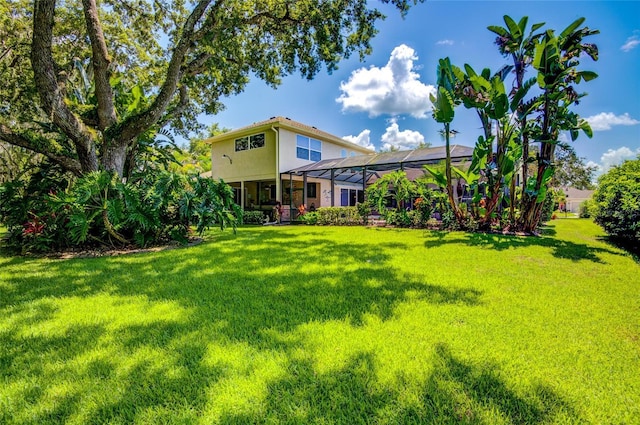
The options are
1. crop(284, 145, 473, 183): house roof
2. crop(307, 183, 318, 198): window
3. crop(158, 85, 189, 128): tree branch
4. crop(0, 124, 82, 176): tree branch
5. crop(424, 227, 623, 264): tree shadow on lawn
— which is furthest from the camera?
crop(307, 183, 318, 198): window

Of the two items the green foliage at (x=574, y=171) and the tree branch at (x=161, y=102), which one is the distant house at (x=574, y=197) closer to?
the green foliage at (x=574, y=171)

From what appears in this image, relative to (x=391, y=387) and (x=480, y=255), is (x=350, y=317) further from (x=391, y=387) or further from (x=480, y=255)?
(x=480, y=255)

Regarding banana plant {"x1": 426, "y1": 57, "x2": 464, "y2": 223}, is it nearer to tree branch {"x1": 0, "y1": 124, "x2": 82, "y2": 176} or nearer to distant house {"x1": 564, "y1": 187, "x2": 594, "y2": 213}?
tree branch {"x1": 0, "y1": 124, "x2": 82, "y2": 176}

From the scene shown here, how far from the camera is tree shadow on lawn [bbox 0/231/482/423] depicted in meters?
2.03

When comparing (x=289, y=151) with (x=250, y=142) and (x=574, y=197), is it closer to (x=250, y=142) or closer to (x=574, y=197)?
(x=250, y=142)

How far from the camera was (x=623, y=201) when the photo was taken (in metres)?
6.59

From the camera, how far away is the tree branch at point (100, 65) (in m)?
7.88

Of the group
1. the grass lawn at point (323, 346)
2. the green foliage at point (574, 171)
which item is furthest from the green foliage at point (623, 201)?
the green foliage at point (574, 171)

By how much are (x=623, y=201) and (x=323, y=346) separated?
8.13m

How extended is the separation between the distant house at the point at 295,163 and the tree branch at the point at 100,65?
8.97 m

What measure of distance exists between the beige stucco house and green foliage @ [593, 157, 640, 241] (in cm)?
1087

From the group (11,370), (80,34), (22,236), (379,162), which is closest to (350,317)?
(11,370)

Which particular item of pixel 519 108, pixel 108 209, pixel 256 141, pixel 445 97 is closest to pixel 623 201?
pixel 519 108

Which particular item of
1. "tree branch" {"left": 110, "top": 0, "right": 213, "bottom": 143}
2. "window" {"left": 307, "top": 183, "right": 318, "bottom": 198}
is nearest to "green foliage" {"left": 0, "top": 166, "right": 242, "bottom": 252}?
"tree branch" {"left": 110, "top": 0, "right": 213, "bottom": 143}
